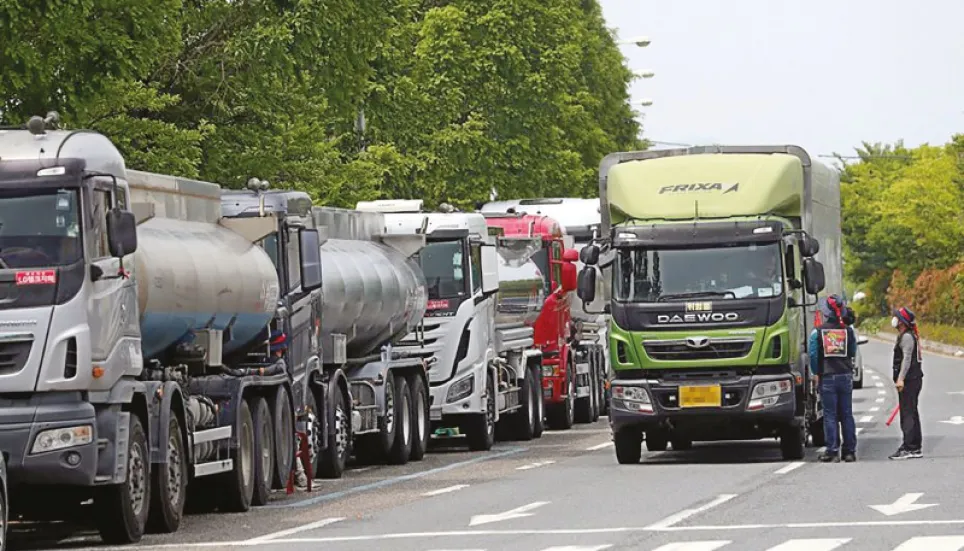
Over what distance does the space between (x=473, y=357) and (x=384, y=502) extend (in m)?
9.21

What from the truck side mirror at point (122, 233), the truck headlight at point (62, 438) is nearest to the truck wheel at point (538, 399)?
the truck side mirror at point (122, 233)

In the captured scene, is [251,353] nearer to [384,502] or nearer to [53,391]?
[384,502]

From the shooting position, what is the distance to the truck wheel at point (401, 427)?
27.2 metres

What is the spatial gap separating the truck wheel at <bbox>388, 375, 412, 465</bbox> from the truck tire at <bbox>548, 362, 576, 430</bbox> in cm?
837

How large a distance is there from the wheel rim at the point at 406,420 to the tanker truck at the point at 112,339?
6.93m

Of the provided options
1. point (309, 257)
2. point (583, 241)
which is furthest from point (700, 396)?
point (583, 241)

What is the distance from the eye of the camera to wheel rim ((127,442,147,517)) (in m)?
17.0

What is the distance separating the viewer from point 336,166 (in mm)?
39531

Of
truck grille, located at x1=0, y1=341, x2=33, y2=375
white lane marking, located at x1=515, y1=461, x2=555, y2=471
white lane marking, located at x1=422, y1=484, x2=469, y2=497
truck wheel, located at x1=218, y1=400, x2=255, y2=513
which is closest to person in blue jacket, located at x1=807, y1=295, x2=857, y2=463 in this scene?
white lane marking, located at x1=515, y1=461, x2=555, y2=471

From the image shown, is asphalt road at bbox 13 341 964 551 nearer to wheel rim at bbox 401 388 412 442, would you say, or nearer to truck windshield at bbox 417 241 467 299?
wheel rim at bbox 401 388 412 442

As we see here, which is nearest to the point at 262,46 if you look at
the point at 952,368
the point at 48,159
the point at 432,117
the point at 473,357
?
the point at 473,357

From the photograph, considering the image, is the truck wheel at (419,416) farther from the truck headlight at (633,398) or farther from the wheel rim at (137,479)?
the wheel rim at (137,479)

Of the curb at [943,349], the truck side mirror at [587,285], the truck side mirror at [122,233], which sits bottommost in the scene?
the curb at [943,349]

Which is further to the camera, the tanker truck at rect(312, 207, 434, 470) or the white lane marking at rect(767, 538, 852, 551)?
the tanker truck at rect(312, 207, 434, 470)
